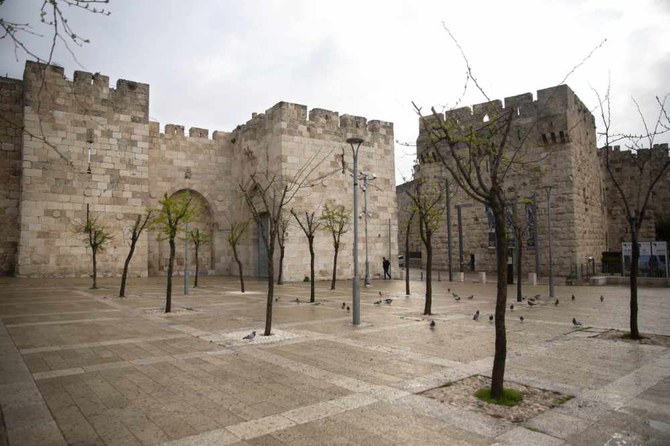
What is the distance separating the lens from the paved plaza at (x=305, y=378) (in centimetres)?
427

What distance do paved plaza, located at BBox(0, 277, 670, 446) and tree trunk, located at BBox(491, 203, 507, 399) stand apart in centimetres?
63

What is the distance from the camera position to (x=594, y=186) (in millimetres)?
33562

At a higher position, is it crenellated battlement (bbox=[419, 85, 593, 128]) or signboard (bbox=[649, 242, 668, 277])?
crenellated battlement (bbox=[419, 85, 593, 128])

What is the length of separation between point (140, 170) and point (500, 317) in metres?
23.6

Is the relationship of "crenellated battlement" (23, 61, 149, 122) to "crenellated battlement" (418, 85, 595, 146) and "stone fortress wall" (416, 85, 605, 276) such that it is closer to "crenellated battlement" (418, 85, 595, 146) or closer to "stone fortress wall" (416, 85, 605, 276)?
"stone fortress wall" (416, 85, 605, 276)

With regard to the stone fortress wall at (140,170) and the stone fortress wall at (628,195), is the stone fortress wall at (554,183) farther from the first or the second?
the stone fortress wall at (628,195)

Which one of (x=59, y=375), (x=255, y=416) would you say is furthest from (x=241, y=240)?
(x=255, y=416)

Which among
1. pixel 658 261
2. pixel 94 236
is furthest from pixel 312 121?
pixel 658 261

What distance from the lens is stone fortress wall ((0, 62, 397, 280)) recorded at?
22.4 m

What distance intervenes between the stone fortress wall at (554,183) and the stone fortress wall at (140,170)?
19.1 feet

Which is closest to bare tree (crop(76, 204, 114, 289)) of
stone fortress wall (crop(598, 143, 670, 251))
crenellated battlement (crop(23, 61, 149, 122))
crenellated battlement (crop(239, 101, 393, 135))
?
crenellated battlement (crop(23, 61, 149, 122))

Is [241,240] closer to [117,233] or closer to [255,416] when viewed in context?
[117,233]

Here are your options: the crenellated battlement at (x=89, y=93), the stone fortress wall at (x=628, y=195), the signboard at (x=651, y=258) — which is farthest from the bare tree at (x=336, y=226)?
the stone fortress wall at (x=628, y=195)

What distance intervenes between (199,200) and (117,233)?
237 inches
